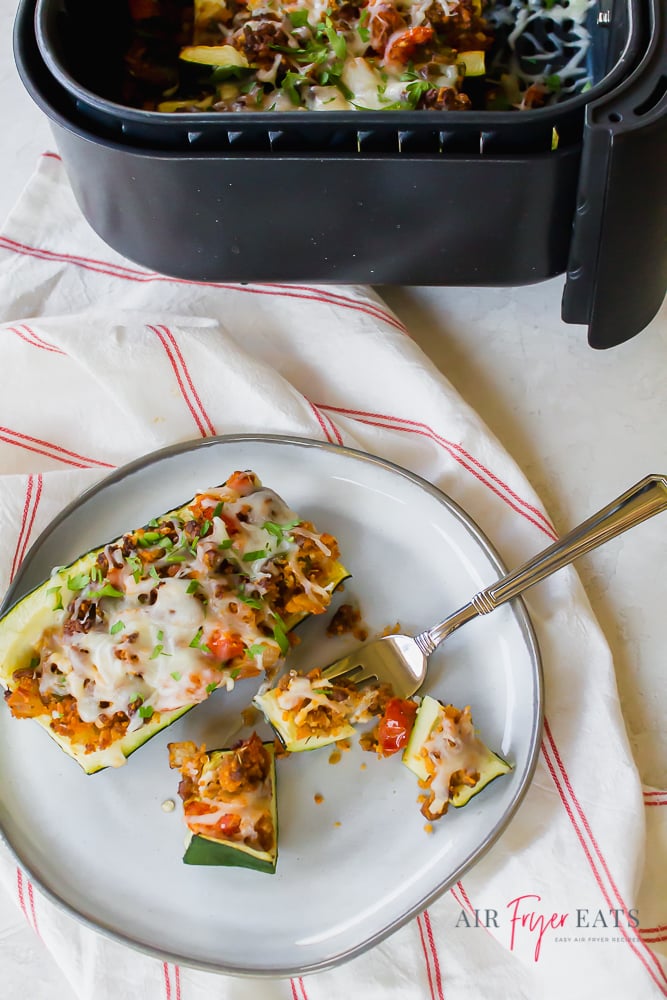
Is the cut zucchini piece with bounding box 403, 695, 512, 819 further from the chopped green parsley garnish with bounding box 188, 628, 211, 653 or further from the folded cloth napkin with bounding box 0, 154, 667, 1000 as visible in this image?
the chopped green parsley garnish with bounding box 188, 628, 211, 653

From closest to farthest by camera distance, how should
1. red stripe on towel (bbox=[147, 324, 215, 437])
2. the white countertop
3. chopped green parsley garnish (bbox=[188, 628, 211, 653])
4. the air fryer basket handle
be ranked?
1. the air fryer basket handle
2. chopped green parsley garnish (bbox=[188, 628, 211, 653])
3. the white countertop
4. red stripe on towel (bbox=[147, 324, 215, 437])

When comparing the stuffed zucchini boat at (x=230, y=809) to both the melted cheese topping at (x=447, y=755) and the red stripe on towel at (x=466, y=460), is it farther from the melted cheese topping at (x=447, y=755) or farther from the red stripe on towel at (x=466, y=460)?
the red stripe on towel at (x=466, y=460)

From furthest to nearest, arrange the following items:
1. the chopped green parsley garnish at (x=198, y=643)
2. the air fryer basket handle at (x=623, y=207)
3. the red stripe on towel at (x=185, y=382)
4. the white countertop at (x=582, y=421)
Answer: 1. the red stripe on towel at (x=185, y=382)
2. the white countertop at (x=582, y=421)
3. the chopped green parsley garnish at (x=198, y=643)
4. the air fryer basket handle at (x=623, y=207)

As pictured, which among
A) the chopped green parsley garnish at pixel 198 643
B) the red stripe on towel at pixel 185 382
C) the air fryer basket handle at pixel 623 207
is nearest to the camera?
the air fryer basket handle at pixel 623 207

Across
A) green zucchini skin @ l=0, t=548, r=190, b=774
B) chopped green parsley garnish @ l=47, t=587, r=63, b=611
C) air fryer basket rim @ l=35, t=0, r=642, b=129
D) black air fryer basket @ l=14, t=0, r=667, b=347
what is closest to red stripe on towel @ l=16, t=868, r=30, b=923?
green zucchini skin @ l=0, t=548, r=190, b=774

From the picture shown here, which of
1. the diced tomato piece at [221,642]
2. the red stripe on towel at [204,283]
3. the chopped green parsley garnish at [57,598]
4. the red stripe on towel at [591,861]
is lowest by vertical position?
the red stripe on towel at [591,861]

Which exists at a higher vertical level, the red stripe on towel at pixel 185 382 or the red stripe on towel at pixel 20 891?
the red stripe on towel at pixel 185 382

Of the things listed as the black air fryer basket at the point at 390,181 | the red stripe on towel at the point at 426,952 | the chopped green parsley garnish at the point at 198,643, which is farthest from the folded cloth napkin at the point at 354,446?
the chopped green parsley garnish at the point at 198,643
